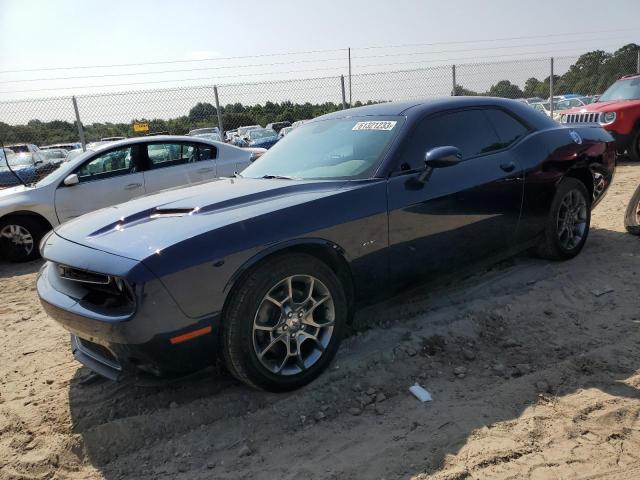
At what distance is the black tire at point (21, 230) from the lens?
21.2 ft

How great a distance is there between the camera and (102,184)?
6.69 metres

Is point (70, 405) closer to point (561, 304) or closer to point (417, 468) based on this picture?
point (417, 468)

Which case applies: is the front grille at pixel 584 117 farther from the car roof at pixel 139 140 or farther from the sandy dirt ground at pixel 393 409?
the car roof at pixel 139 140

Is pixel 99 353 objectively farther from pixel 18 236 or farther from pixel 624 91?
pixel 624 91

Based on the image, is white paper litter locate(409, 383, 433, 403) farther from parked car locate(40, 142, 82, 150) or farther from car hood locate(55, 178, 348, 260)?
parked car locate(40, 142, 82, 150)

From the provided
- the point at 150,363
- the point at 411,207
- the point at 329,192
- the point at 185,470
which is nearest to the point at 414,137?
the point at 411,207

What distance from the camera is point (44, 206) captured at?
6516 millimetres

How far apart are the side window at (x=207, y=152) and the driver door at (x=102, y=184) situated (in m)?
0.90

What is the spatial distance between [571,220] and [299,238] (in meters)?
3.06

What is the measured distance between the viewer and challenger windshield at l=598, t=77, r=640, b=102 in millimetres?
10344

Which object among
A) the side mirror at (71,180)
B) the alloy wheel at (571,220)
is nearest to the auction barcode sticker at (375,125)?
the alloy wheel at (571,220)

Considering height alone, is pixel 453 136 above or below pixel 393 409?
above

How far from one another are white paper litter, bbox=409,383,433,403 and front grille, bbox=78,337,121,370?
1.57 metres

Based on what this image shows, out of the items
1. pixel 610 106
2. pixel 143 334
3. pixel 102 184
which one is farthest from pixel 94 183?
pixel 610 106
